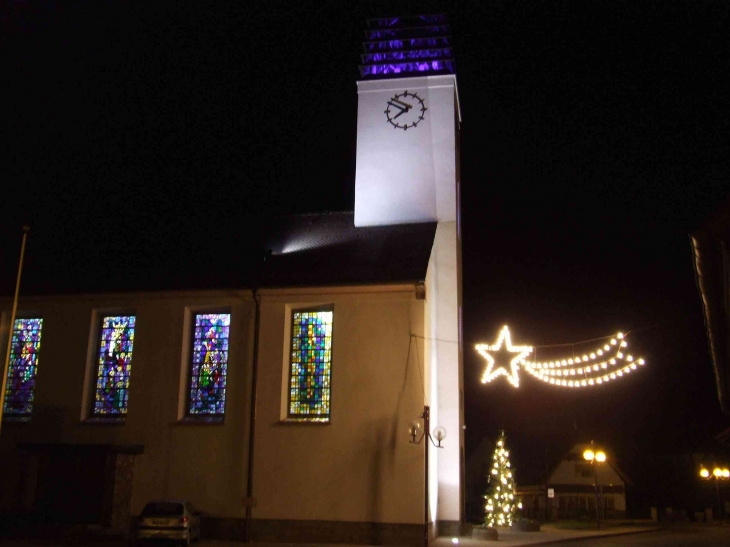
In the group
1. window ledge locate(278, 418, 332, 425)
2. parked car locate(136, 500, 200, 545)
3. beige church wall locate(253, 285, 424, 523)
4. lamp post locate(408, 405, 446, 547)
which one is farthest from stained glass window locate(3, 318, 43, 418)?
lamp post locate(408, 405, 446, 547)

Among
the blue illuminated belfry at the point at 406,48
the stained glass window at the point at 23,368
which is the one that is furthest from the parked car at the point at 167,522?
the blue illuminated belfry at the point at 406,48

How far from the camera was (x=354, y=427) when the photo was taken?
22906 millimetres

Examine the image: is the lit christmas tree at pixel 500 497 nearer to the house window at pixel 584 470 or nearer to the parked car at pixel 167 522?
the parked car at pixel 167 522

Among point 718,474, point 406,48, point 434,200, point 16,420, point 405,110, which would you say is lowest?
point 718,474

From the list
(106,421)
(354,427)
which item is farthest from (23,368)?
(354,427)

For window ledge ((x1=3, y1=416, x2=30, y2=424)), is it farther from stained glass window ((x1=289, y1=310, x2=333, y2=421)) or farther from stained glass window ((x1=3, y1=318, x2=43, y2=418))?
stained glass window ((x1=289, y1=310, x2=333, y2=421))

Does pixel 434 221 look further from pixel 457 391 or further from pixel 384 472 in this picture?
pixel 384 472

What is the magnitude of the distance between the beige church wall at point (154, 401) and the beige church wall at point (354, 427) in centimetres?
87

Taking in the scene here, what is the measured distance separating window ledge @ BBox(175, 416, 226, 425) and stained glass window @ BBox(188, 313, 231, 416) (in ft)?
0.60

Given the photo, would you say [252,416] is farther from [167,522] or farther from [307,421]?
[167,522]

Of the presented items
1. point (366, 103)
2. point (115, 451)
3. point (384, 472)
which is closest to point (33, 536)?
point (115, 451)

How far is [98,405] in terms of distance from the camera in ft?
82.9

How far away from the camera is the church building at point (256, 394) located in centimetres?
2264

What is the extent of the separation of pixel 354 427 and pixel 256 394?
3.19 metres
